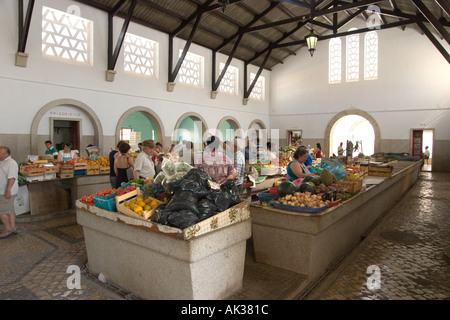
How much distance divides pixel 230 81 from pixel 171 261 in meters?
14.5

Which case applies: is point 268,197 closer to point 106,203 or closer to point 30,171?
point 106,203

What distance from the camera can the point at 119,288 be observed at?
10.0ft

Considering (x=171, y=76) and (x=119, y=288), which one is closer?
(x=119, y=288)

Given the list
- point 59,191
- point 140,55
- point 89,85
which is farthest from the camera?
point 140,55

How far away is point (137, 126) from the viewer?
14.3 meters

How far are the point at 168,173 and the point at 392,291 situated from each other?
8.46 feet

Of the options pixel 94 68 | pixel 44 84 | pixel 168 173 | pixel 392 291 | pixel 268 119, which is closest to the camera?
pixel 392 291

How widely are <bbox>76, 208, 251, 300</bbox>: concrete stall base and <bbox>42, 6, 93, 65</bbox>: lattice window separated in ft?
25.5

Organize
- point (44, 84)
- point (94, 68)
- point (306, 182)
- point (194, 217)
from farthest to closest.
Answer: point (94, 68) → point (44, 84) → point (306, 182) → point (194, 217)

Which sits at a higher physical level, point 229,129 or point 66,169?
point 229,129

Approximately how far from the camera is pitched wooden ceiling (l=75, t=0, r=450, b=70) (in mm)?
10336

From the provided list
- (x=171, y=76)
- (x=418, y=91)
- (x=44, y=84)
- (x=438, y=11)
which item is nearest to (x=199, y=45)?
(x=171, y=76)

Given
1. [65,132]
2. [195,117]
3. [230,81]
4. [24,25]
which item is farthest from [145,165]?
[230,81]

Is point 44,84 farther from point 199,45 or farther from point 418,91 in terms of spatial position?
point 418,91
